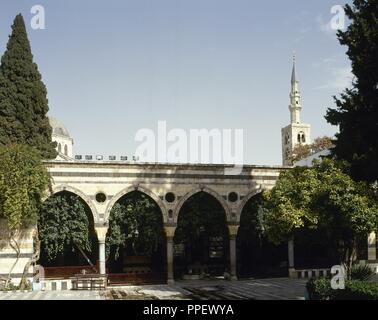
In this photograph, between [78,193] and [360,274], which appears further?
[78,193]

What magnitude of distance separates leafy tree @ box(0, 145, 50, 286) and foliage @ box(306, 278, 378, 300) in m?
15.0

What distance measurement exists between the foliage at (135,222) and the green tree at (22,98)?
7069mm

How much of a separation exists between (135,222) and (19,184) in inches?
317

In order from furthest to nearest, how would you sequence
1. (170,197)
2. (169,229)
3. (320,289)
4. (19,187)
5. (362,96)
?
(170,197), (169,229), (19,187), (362,96), (320,289)

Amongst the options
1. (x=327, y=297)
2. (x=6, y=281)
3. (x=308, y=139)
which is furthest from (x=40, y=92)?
(x=308, y=139)

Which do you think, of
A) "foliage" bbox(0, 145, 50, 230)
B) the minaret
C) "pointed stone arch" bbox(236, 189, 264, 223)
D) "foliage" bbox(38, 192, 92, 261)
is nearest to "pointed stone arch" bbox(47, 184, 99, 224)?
"foliage" bbox(38, 192, 92, 261)

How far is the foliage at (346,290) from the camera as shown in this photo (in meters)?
16.9

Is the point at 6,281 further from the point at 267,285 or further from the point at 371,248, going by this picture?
the point at 371,248

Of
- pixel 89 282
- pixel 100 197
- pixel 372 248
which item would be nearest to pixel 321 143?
pixel 372 248

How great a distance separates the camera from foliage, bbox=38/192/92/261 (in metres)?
28.4

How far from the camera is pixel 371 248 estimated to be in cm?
3288

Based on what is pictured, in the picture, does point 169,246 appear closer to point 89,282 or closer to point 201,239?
point 89,282

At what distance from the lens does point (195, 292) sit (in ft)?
81.7
